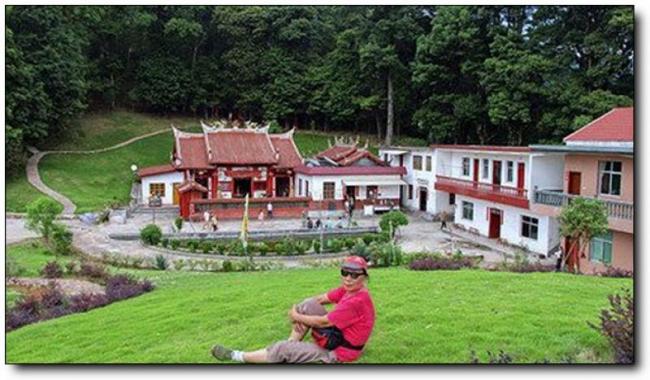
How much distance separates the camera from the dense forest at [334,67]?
94.6ft

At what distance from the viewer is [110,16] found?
144 ft

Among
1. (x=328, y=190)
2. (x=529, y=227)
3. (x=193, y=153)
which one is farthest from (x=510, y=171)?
(x=193, y=153)

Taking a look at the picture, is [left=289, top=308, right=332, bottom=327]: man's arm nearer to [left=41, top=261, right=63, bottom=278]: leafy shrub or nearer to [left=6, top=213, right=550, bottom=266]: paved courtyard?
[left=41, top=261, right=63, bottom=278]: leafy shrub

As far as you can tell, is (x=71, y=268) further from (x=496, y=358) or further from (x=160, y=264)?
(x=496, y=358)

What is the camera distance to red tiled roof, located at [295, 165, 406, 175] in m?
29.3

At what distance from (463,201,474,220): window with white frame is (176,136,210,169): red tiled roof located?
11.9 m

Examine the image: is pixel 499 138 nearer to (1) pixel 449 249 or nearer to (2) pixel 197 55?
(1) pixel 449 249

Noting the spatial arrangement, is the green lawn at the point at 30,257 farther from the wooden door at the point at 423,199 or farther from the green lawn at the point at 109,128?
the green lawn at the point at 109,128

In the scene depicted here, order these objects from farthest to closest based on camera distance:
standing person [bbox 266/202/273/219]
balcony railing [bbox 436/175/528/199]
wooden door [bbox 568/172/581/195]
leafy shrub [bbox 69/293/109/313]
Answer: standing person [bbox 266/202/273/219]
balcony railing [bbox 436/175/528/199]
wooden door [bbox 568/172/581/195]
leafy shrub [bbox 69/293/109/313]

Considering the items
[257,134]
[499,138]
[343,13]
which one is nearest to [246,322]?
[257,134]

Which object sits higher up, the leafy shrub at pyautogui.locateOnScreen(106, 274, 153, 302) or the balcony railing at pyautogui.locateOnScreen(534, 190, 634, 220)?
the balcony railing at pyautogui.locateOnScreen(534, 190, 634, 220)

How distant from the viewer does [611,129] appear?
1820 cm

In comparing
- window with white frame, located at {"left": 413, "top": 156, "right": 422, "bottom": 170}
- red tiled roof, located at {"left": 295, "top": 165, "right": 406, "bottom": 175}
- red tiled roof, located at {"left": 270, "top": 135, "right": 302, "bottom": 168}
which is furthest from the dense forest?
red tiled roof, located at {"left": 270, "top": 135, "right": 302, "bottom": 168}

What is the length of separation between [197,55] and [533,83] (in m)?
27.0
